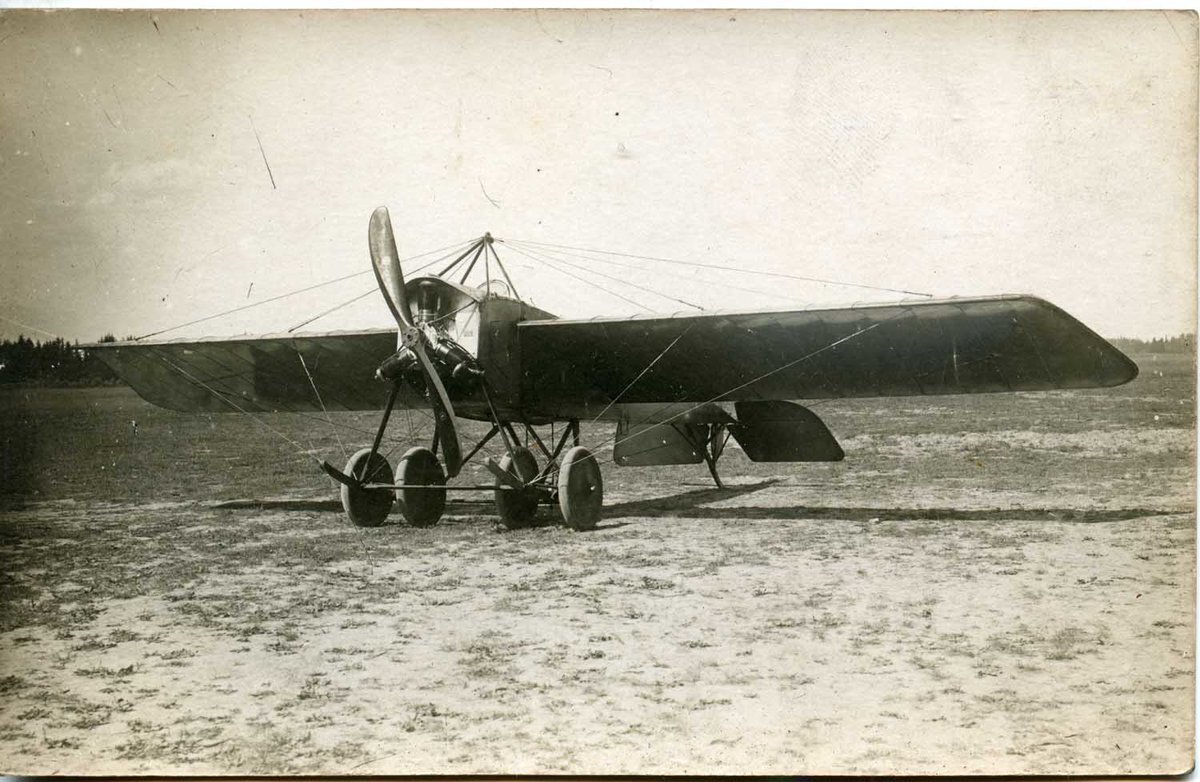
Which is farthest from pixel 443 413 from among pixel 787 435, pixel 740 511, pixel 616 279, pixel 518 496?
pixel 787 435

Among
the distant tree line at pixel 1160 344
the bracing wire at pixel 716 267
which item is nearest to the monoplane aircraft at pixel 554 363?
the distant tree line at pixel 1160 344

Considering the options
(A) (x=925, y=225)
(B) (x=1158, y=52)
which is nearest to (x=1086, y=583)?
(A) (x=925, y=225)

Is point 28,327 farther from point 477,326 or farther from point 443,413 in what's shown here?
point 477,326

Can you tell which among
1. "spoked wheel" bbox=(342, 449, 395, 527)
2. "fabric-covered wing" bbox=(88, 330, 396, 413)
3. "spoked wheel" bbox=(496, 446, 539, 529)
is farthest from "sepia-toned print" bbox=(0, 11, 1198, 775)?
"spoked wheel" bbox=(496, 446, 539, 529)

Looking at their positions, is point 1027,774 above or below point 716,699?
below

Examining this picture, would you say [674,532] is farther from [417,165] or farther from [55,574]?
[55,574]

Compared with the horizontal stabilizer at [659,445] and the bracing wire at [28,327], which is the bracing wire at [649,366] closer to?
the horizontal stabilizer at [659,445]
